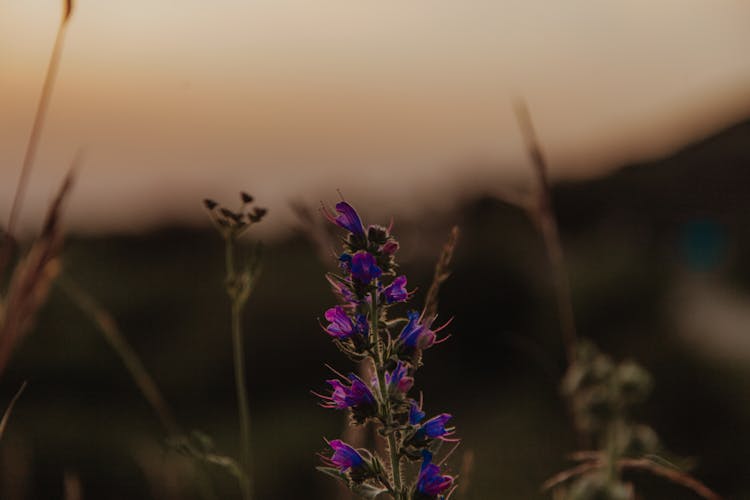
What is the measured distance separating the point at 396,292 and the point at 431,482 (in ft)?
0.91

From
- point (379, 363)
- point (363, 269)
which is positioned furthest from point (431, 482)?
point (363, 269)

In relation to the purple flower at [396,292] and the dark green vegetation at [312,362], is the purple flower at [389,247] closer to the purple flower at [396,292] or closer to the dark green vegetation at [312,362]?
the purple flower at [396,292]

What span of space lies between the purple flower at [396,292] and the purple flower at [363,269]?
1.2 inches

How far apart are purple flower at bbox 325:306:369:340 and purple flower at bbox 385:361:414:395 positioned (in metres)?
0.08

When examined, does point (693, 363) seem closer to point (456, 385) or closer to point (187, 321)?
point (456, 385)

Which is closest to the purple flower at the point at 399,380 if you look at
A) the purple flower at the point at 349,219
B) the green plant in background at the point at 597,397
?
the purple flower at the point at 349,219

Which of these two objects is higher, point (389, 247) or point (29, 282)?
point (29, 282)

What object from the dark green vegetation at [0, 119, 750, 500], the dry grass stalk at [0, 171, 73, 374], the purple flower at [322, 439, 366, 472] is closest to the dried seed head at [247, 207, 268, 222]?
the dry grass stalk at [0, 171, 73, 374]

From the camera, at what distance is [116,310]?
12789 millimetres

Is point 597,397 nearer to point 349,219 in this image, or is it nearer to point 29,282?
point 349,219

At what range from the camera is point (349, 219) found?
1.43 m

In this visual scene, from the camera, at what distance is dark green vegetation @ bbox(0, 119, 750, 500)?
9453 millimetres

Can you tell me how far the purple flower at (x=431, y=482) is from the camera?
4.32 feet

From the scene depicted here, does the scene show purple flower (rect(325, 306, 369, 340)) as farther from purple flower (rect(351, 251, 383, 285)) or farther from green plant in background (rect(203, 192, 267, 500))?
green plant in background (rect(203, 192, 267, 500))
